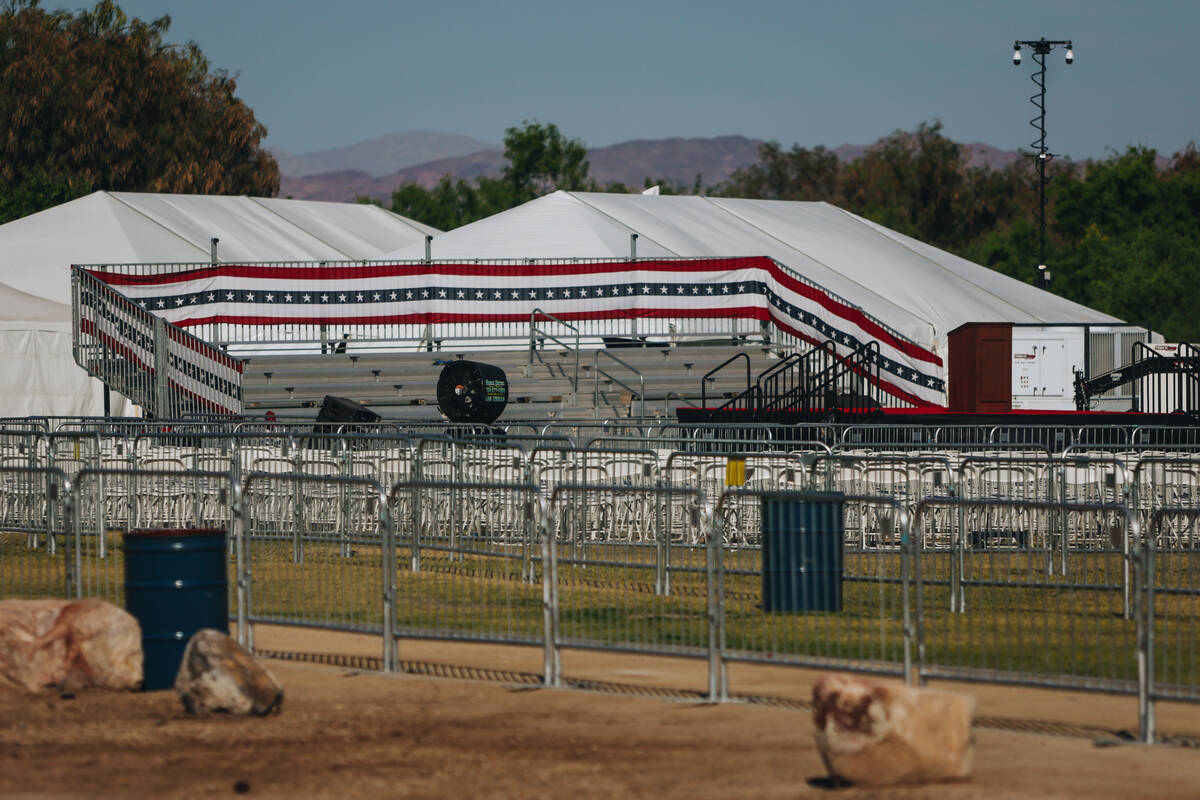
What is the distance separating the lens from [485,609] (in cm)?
1256

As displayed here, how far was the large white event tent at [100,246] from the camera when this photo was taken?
129 feet

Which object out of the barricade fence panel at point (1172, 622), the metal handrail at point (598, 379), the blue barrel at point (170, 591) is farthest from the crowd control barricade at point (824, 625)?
the metal handrail at point (598, 379)

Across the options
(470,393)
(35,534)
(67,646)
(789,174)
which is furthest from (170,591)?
(789,174)

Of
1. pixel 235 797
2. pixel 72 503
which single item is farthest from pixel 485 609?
pixel 235 797

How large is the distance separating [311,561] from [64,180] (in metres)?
66.5

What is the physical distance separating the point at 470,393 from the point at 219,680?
19.6m

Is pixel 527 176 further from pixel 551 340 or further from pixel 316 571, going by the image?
pixel 316 571

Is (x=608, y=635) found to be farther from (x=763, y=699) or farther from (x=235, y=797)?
(x=235, y=797)

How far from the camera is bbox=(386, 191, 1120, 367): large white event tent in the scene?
44125 millimetres

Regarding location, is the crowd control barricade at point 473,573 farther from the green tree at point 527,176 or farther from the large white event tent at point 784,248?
the green tree at point 527,176

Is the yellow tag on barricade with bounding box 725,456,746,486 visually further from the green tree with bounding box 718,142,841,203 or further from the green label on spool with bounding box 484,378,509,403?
the green tree with bounding box 718,142,841,203

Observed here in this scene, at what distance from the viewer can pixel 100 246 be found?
4906 cm

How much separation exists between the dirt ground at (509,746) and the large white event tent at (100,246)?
3069 cm

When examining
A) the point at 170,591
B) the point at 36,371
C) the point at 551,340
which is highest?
the point at 551,340
